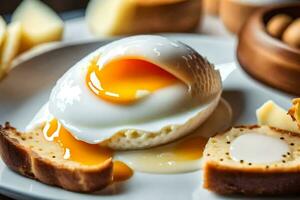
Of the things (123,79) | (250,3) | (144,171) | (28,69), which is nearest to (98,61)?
(123,79)

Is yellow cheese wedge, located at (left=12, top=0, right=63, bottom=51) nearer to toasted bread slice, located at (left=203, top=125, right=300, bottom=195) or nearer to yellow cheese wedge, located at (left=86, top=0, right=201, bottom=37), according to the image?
yellow cheese wedge, located at (left=86, top=0, right=201, bottom=37)

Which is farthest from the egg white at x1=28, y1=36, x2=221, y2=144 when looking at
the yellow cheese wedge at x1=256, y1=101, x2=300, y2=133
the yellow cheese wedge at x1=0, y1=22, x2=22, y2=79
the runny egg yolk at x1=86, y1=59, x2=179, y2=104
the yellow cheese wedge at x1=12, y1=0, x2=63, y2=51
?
the yellow cheese wedge at x1=12, y1=0, x2=63, y2=51

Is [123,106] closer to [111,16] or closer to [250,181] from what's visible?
[250,181]

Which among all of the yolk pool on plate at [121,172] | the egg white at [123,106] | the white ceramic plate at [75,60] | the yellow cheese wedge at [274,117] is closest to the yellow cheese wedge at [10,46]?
the white ceramic plate at [75,60]

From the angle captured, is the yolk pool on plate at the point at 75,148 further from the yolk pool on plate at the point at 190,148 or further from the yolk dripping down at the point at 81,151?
the yolk pool on plate at the point at 190,148

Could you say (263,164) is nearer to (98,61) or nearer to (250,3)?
(98,61)
